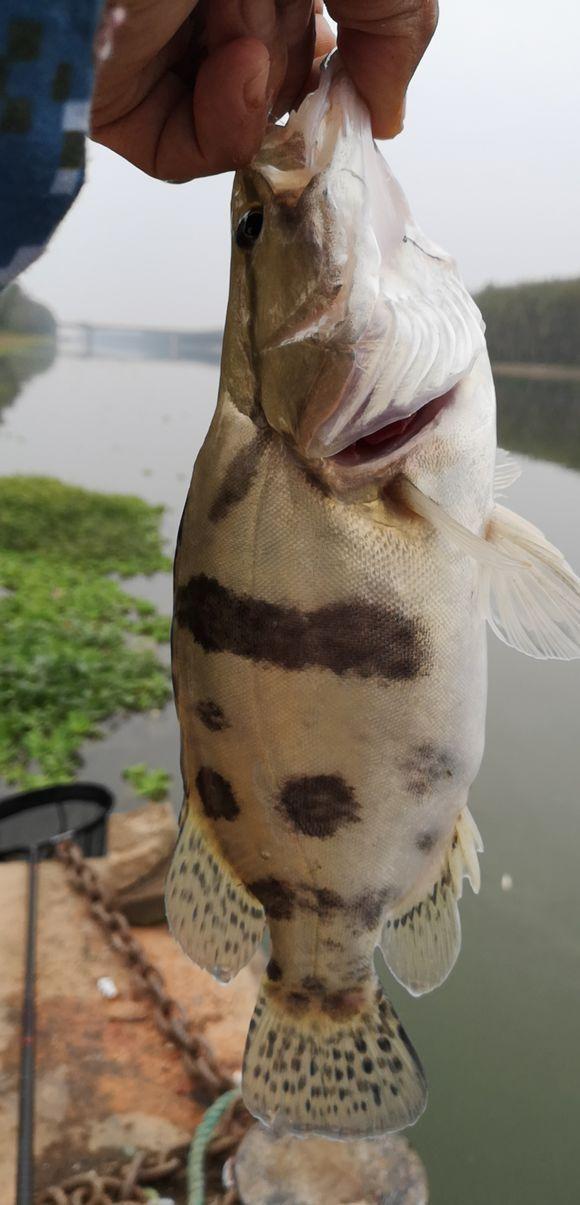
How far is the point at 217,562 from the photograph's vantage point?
1232mm

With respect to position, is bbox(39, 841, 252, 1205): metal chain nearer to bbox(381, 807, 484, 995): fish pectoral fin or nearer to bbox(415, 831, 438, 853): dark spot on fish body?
bbox(381, 807, 484, 995): fish pectoral fin

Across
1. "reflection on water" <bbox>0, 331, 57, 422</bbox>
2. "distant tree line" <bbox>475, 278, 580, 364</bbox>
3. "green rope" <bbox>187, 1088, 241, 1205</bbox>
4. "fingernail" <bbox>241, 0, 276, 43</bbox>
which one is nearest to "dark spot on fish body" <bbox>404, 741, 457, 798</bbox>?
"fingernail" <bbox>241, 0, 276, 43</bbox>

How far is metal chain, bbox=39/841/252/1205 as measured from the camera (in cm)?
251

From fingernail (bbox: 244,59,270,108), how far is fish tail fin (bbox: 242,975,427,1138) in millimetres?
1482

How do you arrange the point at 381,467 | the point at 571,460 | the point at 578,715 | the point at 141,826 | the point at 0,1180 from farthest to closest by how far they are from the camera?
the point at 571,460 < the point at 578,715 < the point at 141,826 < the point at 0,1180 < the point at 381,467

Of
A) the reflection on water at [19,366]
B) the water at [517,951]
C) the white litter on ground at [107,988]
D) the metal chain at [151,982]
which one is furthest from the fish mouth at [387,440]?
the reflection on water at [19,366]

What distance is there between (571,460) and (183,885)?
6.29 metres

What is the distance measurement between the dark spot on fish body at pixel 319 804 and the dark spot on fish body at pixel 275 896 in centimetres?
14

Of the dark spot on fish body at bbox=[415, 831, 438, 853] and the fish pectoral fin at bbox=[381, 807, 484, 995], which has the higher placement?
the dark spot on fish body at bbox=[415, 831, 438, 853]

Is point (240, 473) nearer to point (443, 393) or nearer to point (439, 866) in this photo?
point (443, 393)

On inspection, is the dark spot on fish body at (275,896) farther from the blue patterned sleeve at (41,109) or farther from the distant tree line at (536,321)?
the distant tree line at (536,321)

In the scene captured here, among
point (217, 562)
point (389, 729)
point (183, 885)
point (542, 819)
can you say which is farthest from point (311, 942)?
point (542, 819)

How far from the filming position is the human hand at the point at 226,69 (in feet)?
3.76

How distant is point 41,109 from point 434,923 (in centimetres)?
136
